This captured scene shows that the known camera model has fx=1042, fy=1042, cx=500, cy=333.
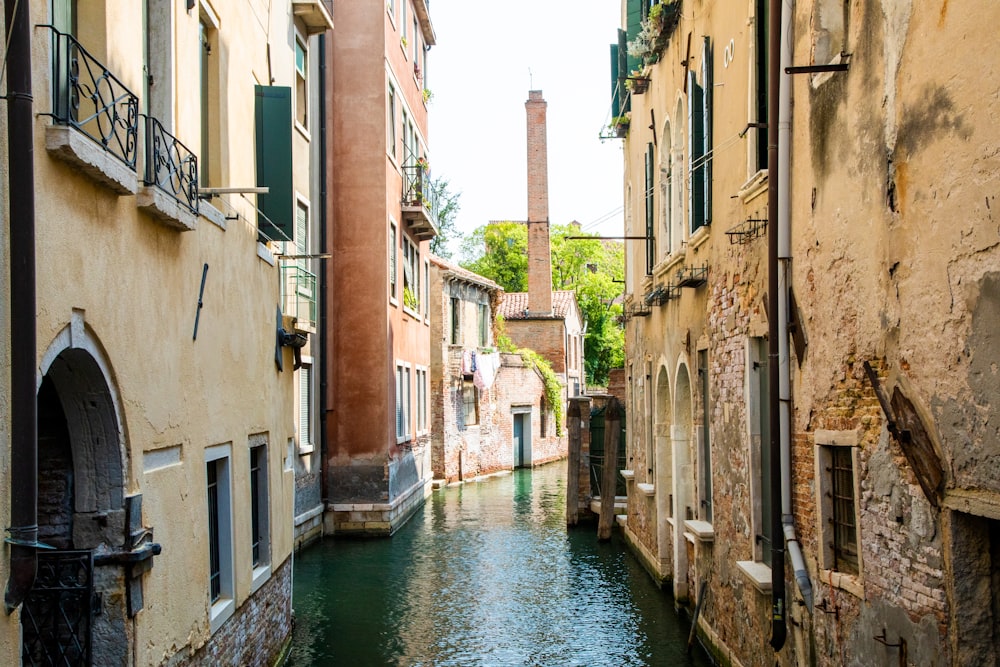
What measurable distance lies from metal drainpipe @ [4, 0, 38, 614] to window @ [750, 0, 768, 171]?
5.75m

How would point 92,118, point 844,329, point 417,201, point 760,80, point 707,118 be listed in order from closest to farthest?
point 92,118 < point 844,329 < point 760,80 < point 707,118 < point 417,201

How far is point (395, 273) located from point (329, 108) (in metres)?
3.46

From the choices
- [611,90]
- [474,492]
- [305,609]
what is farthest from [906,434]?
[474,492]

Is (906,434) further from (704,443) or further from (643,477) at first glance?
(643,477)

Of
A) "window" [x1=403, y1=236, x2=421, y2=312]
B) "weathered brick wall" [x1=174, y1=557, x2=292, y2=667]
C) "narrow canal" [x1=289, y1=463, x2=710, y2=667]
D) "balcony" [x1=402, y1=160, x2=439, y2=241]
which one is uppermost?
"balcony" [x1=402, y1=160, x2=439, y2=241]

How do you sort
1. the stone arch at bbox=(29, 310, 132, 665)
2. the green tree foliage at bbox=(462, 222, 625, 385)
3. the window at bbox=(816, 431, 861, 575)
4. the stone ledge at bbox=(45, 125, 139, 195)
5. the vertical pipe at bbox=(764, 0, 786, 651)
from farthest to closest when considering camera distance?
1. the green tree foliage at bbox=(462, 222, 625, 385)
2. the vertical pipe at bbox=(764, 0, 786, 651)
3. the window at bbox=(816, 431, 861, 575)
4. the stone arch at bbox=(29, 310, 132, 665)
5. the stone ledge at bbox=(45, 125, 139, 195)

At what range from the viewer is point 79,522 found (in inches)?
226

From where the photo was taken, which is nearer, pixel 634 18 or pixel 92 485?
pixel 92 485

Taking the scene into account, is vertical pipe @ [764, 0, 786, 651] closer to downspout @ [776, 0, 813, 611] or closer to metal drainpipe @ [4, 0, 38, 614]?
downspout @ [776, 0, 813, 611]

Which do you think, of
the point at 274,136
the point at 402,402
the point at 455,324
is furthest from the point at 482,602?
the point at 455,324

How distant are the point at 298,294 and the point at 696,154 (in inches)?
210

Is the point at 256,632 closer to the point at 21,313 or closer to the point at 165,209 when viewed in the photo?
the point at 165,209

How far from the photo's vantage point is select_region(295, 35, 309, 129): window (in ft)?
49.0

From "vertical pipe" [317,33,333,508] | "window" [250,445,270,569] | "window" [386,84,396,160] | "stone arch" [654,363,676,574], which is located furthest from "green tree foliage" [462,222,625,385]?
"window" [250,445,270,569]
